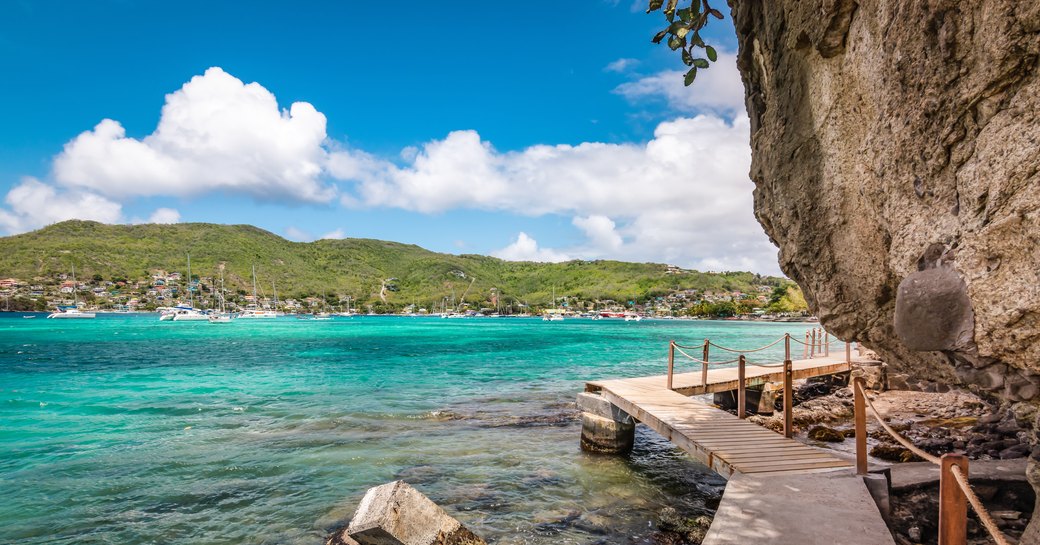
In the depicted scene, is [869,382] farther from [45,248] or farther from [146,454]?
[45,248]

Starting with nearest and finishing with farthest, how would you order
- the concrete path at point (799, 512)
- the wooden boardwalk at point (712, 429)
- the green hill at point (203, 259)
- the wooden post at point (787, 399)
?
1. the concrete path at point (799, 512)
2. the wooden boardwalk at point (712, 429)
3. the wooden post at point (787, 399)
4. the green hill at point (203, 259)

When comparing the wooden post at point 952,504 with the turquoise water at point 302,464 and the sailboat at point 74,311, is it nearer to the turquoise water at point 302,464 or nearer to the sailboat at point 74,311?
the turquoise water at point 302,464

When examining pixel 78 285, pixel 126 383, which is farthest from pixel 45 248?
pixel 126 383

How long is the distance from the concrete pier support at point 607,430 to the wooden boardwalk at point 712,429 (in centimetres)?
27

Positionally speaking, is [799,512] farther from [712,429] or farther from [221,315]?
[221,315]

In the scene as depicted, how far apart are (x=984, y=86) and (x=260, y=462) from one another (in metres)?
13.4

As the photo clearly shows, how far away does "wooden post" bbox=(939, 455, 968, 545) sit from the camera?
3803 millimetres

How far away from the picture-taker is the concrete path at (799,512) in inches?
189

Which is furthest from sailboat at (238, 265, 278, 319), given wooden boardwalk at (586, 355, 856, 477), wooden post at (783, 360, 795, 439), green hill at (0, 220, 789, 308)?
wooden post at (783, 360, 795, 439)

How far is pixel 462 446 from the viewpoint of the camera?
12367 mm

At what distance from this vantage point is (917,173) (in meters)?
5.02

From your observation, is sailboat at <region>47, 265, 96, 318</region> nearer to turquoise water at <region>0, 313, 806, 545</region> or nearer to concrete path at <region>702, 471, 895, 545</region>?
turquoise water at <region>0, 313, 806, 545</region>

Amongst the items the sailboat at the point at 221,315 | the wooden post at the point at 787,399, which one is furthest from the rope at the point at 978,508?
the sailboat at the point at 221,315

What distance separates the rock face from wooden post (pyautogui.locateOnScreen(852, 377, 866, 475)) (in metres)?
0.72
